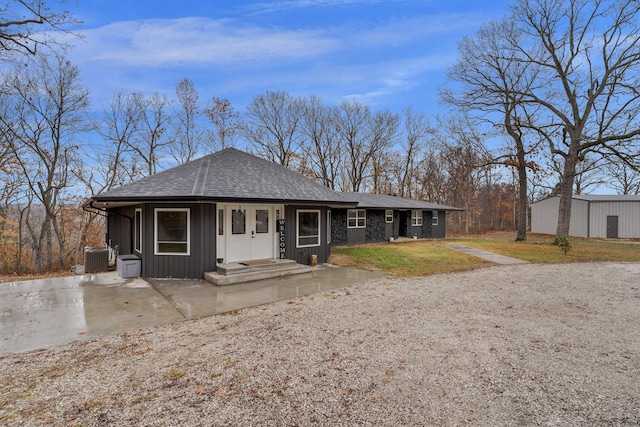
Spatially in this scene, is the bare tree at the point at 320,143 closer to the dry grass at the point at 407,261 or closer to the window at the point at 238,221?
the dry grass at the point at 407,261

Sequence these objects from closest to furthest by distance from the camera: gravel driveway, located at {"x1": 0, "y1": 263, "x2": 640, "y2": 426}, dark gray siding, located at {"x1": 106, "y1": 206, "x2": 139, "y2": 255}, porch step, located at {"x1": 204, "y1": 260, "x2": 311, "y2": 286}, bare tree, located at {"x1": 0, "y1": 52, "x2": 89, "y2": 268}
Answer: gravel driveway, located at {"x1": 0, "y1": 263, "x2": 640, "y2": 426}, porch step, located at {"x1": 204, "y1": 260, "x2": 311, "y2": 286}, dark gray siding, located at {"x1": 106, "y1": 206, "x2": 139, "y2": 255}, bare tree, located at {"x1": 0, "y1": 52, "x2": 89, "y2": 268}

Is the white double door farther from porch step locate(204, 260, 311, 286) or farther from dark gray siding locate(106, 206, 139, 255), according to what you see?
dark gray siding locate(106, 206, 139, 255)

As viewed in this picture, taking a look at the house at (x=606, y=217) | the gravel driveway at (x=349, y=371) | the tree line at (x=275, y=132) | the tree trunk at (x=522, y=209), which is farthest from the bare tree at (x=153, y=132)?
the house at (x=606, y=217)

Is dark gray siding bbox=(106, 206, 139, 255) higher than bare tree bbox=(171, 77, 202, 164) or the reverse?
the reverse

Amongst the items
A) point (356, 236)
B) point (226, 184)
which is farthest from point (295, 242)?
point (356, 236)

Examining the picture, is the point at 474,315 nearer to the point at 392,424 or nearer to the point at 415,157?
the point at 392,424

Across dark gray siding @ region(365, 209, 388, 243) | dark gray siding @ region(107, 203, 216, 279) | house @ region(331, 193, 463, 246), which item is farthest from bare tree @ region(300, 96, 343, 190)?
dark gray siding @ region(107, 203, 216, 279)

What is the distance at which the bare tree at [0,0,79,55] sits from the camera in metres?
6.14

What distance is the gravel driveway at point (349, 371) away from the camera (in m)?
2.55

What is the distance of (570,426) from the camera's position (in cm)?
236

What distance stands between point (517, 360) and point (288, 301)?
13.1 feet

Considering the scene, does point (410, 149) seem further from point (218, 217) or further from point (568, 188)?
point (218, 217)

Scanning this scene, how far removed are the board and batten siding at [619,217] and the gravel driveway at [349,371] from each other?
71.4 ft

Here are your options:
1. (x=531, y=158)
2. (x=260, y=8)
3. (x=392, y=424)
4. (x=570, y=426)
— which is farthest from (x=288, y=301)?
(x=531, y=158)
